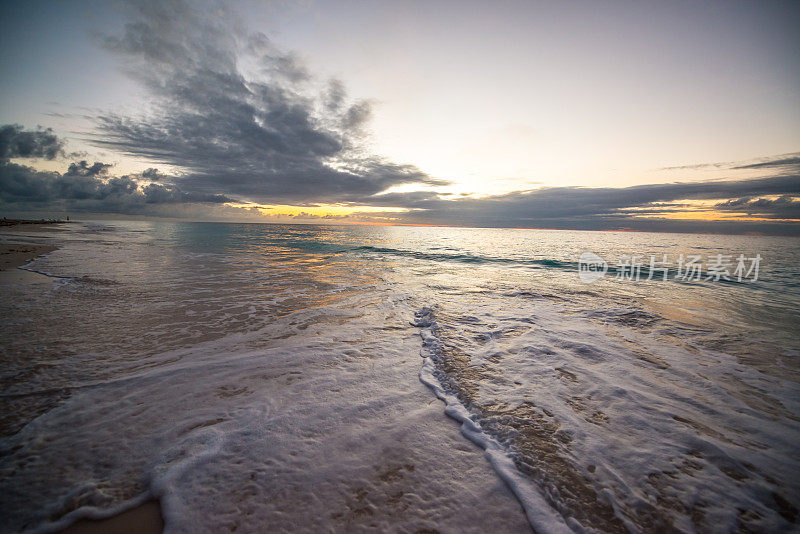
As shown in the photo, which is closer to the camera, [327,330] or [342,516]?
[342,516]

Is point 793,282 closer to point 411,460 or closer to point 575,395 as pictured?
point 575,395

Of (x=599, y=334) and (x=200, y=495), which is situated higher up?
(x=200, y=495)

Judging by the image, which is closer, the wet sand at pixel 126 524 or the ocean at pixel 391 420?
the wet sand at pixel 126 524

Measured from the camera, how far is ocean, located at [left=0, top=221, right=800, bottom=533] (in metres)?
2.47

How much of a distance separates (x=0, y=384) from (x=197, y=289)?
21.0 feet

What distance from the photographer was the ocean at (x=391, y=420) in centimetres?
247

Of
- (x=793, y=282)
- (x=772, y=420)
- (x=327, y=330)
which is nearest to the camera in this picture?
(x=772, y=420)

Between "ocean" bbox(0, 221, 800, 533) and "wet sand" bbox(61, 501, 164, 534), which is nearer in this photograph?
"wet sand" bbox(61, 501, 164, 534)

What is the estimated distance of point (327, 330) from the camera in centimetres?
671

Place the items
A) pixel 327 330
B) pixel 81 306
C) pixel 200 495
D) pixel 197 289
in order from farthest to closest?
pixel 197 289 → pixel 81 306 → pixel 327 330 → pixel 200 495

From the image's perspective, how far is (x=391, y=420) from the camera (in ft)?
11.9

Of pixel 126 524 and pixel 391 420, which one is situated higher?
pixel 126 524

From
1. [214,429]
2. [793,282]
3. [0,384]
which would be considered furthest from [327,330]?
[793,282]

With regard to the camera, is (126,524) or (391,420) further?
(391,420)
